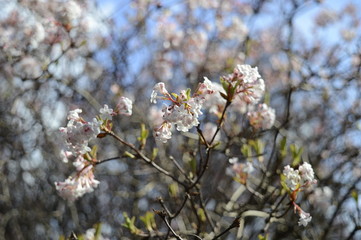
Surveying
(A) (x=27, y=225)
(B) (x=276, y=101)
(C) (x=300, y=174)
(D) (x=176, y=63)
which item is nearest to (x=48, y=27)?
(C) (x=300, y=174)

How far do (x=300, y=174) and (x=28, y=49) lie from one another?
3.31 m

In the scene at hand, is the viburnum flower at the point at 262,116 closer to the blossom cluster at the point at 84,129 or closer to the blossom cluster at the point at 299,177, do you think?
the blossom cluster at the point at 299,177

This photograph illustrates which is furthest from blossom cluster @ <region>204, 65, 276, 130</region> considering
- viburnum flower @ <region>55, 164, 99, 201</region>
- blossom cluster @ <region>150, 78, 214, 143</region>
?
viburnum flower @ <region>55, 164, 99, 201</region>

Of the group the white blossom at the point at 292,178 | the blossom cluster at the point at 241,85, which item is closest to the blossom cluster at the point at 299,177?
the white blossom at the point at 292,178

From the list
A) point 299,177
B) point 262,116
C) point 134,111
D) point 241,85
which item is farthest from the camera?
point 134,111

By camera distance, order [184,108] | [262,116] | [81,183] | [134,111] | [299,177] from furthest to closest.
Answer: [134,111]
[262,116]
[81,183]
[299,177]
[184,108]

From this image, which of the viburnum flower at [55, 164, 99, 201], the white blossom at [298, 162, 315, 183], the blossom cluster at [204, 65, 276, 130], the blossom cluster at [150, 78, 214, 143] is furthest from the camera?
the viburnum flower at [55, 164, 99, 201]

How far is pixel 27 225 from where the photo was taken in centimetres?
732

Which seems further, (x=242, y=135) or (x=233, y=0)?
(x=233, y=0)

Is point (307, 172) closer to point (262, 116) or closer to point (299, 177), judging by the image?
point (299, 177)

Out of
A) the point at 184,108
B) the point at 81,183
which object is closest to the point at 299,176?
the point at 184,108

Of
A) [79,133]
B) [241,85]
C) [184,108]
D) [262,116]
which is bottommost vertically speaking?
[79,133]

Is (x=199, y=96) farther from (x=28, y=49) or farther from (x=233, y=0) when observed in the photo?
(x=233, y=0)

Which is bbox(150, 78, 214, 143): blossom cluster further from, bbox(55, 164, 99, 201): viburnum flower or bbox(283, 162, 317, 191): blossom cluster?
bbox(55, 164, 99, 201): viburnum flower
